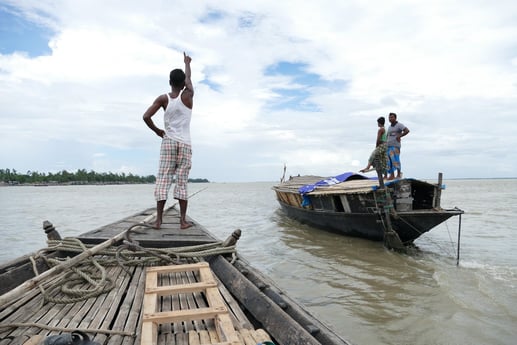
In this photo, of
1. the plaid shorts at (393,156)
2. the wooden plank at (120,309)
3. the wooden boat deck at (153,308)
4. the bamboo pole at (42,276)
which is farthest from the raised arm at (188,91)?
the plaid shorts at (393,156)

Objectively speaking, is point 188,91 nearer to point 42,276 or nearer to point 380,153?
point 42,276

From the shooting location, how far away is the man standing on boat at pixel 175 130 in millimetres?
4305

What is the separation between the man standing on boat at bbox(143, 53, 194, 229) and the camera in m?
4.30

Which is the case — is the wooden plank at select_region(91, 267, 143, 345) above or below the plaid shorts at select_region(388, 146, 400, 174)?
below

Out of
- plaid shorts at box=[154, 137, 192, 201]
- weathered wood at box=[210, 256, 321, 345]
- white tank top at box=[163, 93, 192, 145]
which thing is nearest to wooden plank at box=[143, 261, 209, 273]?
weathered wood at box=[210, 256, 321, 345]

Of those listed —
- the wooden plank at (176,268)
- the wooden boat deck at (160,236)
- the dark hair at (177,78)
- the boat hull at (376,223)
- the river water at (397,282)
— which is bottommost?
the river water at (397,282)

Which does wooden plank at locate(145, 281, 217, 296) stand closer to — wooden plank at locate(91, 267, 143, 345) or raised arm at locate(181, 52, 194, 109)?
wooden plank at locate(91, 267, 143, 345)

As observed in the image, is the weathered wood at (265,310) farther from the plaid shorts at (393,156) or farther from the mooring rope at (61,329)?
the plaid shorts at (393,156)

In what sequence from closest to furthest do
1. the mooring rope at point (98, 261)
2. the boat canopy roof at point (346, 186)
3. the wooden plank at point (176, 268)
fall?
the mooring rope at point (98, 261)
the wooden plank at point (176, 268)
the boat canopy roof at point (346, 186)

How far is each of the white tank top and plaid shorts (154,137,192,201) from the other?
0.29 feet

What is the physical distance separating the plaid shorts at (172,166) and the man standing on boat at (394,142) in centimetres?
757

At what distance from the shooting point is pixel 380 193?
8.38m

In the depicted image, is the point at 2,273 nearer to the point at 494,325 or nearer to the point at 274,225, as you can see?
the point at 494,325

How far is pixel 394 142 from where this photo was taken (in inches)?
408
